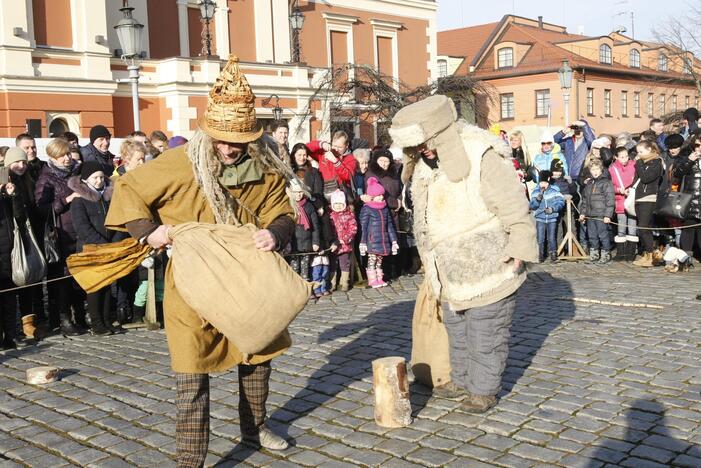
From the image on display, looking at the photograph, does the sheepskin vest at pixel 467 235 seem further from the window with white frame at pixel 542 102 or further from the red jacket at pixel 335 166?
the window with white frame at pixel 542 102

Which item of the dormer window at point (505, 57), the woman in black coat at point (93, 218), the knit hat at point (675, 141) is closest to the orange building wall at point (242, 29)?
the knit hat at point (675, 141)

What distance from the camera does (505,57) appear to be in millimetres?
50906

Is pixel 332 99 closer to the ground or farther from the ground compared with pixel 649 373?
farther from the ground

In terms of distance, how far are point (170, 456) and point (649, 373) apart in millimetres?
3485

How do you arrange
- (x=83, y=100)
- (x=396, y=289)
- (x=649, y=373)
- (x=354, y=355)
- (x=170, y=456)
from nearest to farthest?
(x=170, y=456)
(x=649, y=373)
(x=354, y=355)
(x=396, y=289)
(x=83, y=100)

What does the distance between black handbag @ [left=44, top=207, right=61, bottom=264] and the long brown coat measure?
4160 mm

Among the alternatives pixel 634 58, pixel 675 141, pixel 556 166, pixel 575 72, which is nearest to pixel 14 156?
pixel 556 166

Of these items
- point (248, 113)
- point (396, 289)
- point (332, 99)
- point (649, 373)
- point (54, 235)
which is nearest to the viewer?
point (248, 113)

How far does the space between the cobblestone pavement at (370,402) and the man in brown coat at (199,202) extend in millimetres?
595

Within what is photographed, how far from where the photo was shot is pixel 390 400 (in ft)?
16.3

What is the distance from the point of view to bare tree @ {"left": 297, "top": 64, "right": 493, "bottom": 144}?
904 inches

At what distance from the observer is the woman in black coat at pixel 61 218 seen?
8.08 metres

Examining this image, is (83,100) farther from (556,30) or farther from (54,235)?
(556,30)

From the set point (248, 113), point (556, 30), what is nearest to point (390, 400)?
point (248, 113)
